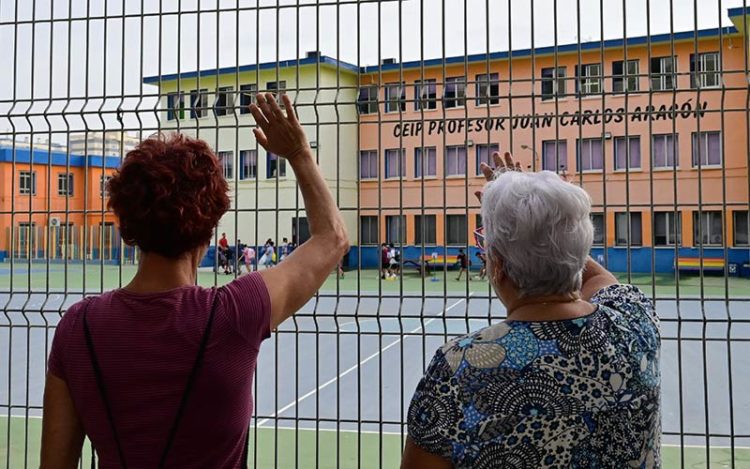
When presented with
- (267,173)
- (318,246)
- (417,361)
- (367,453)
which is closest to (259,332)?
(318,246)

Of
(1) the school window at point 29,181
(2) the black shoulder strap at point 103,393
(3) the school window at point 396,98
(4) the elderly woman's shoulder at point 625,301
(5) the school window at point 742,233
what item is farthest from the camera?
(1) the school window at point 29,181

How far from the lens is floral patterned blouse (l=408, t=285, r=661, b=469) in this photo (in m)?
1.47

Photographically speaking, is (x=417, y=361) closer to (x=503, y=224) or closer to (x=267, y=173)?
(x=267, y=173)

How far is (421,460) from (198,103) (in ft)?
7.21

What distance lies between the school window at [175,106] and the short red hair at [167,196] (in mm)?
1485

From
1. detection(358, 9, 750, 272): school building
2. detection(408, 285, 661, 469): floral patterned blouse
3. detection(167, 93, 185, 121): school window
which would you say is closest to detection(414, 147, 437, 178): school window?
detection(358, 9, 750, 272): school building

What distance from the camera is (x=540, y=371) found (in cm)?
149

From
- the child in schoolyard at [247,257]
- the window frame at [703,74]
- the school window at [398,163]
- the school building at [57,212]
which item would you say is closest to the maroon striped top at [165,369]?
the school building at [57,212]

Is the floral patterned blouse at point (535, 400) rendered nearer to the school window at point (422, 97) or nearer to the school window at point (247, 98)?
the school window at point (422, 97)

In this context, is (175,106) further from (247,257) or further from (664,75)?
(664,75)

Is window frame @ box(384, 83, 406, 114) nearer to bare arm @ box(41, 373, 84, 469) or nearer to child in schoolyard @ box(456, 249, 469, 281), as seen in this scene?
child in schoolyard @ box(456, 249, 469, 281)

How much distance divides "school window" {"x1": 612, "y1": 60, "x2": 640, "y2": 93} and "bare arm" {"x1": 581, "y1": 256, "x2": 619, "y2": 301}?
42.1 inches

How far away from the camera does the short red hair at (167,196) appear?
159 centimetres

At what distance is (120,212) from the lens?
162 centimetres
